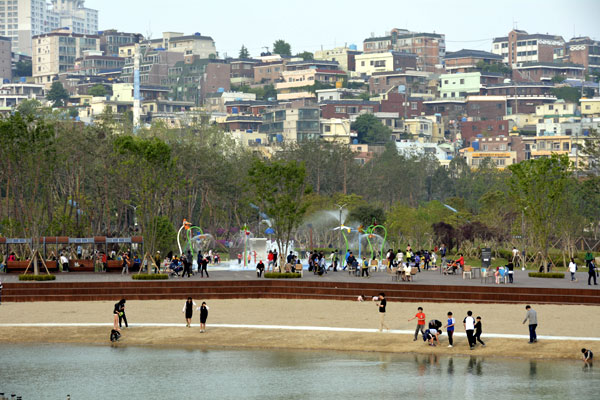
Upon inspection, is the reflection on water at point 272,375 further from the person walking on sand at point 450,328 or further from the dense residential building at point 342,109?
the dense residential building at point 342,109

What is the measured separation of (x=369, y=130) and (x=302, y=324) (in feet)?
479

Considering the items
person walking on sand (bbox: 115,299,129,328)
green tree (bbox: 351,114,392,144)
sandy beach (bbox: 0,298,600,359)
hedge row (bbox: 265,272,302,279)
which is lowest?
sandy beach (bbox: 0,298,600,359)

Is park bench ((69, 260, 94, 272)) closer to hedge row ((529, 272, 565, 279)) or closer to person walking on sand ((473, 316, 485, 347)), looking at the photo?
hedge row ((529, 272, 565, 279))

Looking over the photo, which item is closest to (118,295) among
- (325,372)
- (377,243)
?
(325,372)

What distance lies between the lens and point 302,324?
3800 cm

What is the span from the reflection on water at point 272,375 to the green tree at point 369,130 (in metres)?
149

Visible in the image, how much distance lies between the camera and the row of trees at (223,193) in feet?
165

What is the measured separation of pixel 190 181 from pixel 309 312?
109 feet

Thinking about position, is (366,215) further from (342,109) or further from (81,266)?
(342,109)


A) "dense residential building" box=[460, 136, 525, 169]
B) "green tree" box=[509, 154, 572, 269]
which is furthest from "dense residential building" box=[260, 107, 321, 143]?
"green tree" box=[509, 154, 572, 269]

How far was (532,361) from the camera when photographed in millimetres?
31969

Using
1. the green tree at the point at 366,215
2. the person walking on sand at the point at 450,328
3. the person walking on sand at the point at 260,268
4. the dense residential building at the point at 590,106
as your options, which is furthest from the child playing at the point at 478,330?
the dense residential building at the point at 590,106

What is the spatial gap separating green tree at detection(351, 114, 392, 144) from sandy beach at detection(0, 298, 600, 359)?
139m

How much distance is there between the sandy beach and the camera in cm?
3391
